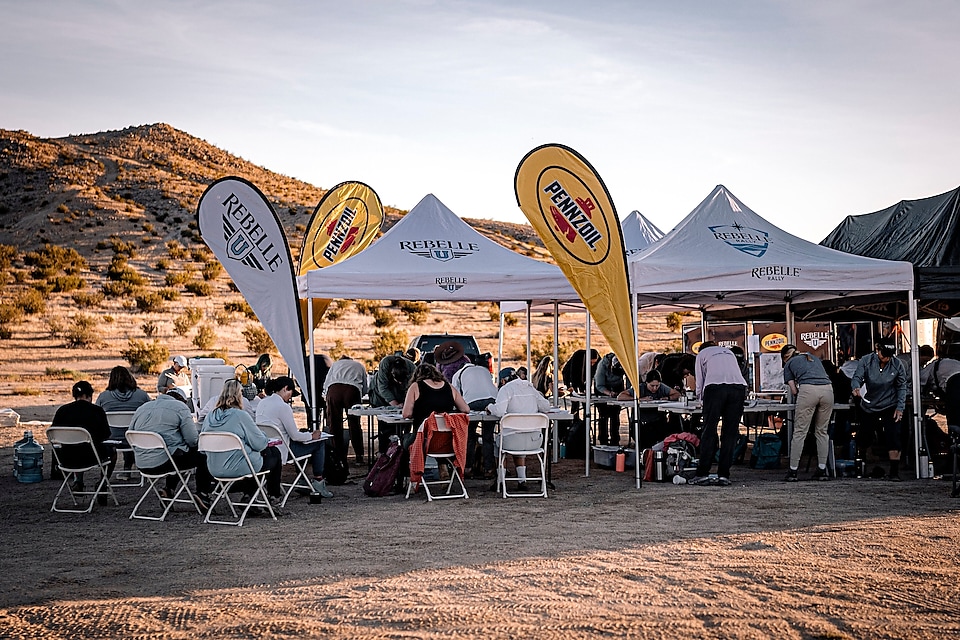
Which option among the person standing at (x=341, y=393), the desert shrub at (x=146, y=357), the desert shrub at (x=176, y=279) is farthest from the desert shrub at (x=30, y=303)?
the person standing at (x=341, y=393)

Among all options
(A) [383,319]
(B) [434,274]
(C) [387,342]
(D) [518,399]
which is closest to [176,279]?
(A) [383,319]

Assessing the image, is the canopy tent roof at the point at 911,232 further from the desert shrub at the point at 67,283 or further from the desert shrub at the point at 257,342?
the desert shrub at the point at 67,283

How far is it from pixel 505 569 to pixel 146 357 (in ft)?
73.4

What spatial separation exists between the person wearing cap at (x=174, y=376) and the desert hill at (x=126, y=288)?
956 cm

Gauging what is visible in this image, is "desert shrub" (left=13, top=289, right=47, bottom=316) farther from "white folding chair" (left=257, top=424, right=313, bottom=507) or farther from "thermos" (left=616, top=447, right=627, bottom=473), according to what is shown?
"thermos" (left=616, top=447, right=627, bottom=473)

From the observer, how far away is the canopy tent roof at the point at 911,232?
14.7 metres

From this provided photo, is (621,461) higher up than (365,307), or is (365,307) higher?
(365,307)

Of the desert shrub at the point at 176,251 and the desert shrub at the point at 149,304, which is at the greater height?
the desert shrub at the point at 176,251

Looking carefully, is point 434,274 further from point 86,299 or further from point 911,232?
point 86,299

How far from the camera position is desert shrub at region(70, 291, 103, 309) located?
33406 millimetres

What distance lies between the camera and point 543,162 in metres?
10.2

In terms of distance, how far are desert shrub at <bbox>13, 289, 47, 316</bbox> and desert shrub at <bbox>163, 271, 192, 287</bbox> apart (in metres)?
6.77

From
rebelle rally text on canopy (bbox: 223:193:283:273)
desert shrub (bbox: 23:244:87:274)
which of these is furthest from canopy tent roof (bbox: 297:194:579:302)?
desert shrub (bbox: 23:244:87:274)

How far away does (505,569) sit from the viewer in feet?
20.8
